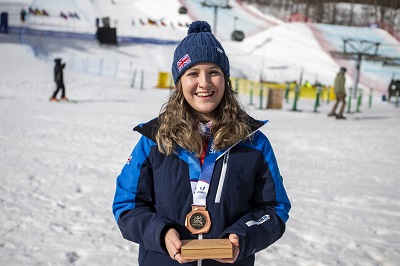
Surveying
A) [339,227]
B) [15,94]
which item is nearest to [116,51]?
[15,94]

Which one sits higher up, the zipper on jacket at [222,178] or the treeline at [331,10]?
the treeline at [331,10]

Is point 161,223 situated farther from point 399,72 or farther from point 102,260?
point 399,72

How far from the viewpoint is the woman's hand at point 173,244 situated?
1695 millimetres

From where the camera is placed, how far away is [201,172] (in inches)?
74.3

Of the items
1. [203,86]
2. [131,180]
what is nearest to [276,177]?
[203,86]

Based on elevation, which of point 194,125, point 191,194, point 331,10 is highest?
point 331,10

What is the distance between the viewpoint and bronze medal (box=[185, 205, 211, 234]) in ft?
6.03

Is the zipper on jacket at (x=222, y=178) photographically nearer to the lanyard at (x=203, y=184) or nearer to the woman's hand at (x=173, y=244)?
the lanyard at (x=203, y=184)

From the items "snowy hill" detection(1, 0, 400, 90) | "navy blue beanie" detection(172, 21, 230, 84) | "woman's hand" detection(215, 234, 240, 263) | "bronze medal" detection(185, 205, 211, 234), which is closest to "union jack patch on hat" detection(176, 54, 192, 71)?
"navy blue beanie" detection(172, 21, 230, 84)

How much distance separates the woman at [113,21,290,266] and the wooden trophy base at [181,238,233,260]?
0.14 meters

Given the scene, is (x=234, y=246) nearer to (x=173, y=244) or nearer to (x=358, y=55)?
(x=173, y=244)

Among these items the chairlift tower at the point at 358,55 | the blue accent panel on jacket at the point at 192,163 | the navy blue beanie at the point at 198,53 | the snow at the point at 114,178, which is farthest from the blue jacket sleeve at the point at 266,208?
the chairlift tower at the point at 358,55

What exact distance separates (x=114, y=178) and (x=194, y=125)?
439 centimetres

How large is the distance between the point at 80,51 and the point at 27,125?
66.3 ft
